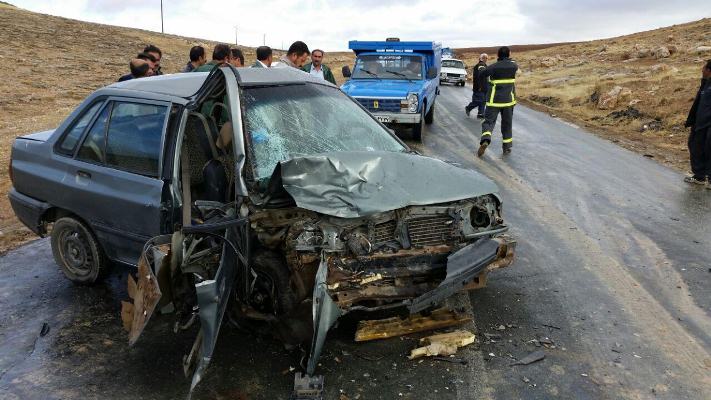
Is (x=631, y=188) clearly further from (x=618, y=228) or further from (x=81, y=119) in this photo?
(x=81, y=119)

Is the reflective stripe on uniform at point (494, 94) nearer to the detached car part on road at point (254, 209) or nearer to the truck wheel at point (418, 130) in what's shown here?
the truck wheel at point (418, 130)

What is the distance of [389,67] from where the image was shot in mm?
11969

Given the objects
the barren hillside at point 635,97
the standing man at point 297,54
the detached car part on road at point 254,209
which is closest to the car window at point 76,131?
the detached car part on road at point 254,209

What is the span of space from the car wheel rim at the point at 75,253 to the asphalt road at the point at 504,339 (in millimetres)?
162

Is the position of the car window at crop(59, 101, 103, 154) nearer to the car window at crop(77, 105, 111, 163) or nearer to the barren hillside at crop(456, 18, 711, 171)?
the car window at crop(77, 105, 111, 163)

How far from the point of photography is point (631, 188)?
775 centimetres

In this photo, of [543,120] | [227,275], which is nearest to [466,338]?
[227,275]

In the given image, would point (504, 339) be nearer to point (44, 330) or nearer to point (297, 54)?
point (44, 330)

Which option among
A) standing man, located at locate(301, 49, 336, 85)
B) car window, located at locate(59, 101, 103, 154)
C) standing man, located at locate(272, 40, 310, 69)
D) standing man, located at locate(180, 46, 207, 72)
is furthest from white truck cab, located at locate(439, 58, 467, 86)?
car window, located at locate(59, 101, 103, 154)

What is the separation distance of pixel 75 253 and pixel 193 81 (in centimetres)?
180

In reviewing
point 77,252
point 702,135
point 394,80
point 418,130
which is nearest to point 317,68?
point 418,130

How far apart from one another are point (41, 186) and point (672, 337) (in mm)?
5089

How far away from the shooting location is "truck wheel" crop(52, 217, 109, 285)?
4.46 metres

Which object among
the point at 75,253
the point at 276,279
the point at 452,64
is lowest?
the point at 75,253
